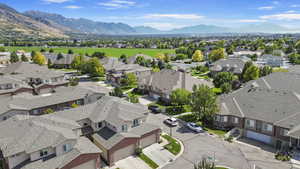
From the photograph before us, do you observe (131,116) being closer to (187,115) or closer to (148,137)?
(148,137)

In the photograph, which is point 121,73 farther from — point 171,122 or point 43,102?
point 171,122

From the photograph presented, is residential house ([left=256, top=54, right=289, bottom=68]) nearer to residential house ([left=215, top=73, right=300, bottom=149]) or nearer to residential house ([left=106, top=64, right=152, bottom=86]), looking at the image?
residential house ([left=106, top=64, right=152, bottom=86])

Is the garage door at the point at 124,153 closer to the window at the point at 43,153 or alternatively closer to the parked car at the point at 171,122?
the window at the point at 43,153

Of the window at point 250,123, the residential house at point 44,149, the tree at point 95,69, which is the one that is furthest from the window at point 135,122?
the tree at point 95,69

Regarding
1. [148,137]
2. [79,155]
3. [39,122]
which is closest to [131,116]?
[148,137]

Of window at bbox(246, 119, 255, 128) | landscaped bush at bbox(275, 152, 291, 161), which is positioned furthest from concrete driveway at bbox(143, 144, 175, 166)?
window at bbox(246, 119, 255, 128)
